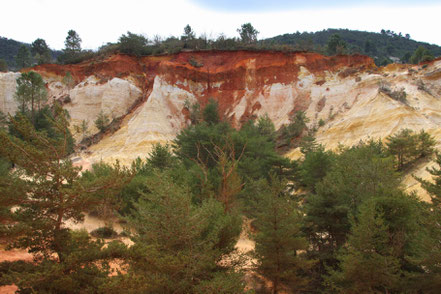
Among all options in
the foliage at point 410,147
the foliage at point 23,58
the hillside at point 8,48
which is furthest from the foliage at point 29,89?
the hillside at point 8,48

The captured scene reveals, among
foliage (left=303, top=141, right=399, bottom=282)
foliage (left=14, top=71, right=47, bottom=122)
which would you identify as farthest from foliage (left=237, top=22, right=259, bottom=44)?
foliage (left=303, top=141, right=399, bottom=282)

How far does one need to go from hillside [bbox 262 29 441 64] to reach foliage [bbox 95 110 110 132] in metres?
70.2

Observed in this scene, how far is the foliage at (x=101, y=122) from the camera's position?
43844mm

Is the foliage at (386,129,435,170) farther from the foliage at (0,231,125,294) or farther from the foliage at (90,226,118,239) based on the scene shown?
the foliage at (0,231,125,294)

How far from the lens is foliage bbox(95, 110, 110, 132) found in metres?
43.8

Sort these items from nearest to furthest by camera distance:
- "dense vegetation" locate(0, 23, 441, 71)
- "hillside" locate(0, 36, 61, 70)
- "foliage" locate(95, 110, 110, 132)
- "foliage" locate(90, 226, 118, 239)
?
"foliage" locate(90, 226, 118, 239) < "foliage" locate(95, 110, 110, 132) < "dense vegetation" locate(0, 23, 441, 71) < "hillside" locate(0, 36, 61, 70)

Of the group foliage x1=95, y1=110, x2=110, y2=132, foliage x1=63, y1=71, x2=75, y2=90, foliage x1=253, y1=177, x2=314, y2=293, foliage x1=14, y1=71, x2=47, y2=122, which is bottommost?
foliage x1=253, y1=177, x2=314, y2=293

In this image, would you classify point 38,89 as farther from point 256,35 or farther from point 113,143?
point 256,35

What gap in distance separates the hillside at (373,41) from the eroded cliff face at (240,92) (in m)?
52.5

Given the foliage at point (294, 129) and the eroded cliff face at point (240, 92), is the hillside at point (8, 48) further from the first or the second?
the foliage at point (294, 129)

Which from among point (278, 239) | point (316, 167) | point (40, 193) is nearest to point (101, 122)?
point (316, 167)

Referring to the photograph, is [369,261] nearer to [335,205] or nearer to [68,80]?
[335,205]

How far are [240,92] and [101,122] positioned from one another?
23.5 m

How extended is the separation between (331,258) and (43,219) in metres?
11.1
